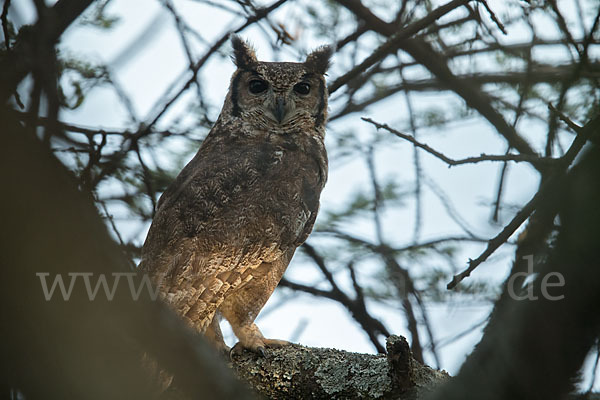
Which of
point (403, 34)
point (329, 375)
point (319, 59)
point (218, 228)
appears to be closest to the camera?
point (329, 375)

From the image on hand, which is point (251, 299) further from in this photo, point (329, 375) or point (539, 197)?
point (539, 197)

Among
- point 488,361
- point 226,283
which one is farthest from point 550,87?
point 488,361

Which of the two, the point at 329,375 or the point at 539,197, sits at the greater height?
the point at 539,197

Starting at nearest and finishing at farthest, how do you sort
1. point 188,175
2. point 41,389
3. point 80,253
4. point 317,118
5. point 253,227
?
1. point 80,253
2. point 41,389
3. point 253,227
4. point 188,175
5. point 317,118

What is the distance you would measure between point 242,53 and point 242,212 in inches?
56.1

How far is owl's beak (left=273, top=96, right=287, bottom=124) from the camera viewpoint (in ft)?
11.7

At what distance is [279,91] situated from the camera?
3656 millimetres

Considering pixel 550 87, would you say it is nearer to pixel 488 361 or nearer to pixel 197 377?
pixel 488 361

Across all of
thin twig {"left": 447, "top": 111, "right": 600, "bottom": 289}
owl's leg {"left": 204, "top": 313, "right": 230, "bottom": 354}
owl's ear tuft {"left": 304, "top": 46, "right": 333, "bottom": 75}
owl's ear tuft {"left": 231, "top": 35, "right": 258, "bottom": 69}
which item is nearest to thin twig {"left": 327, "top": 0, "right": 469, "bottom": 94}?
owl's ear tuft {"left": 304, "top": 46, "right": 333, "bottom": 75}

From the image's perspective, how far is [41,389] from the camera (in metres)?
1.09

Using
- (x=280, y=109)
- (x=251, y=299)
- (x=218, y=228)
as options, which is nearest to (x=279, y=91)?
(x=280, y=109)

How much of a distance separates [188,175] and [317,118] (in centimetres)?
103

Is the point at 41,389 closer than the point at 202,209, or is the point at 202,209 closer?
the point at 41,389

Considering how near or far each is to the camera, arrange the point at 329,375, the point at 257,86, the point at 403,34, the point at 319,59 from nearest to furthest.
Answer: the point at 329,375, the point at 403,34, the point at 257,86, the point at 319,59
